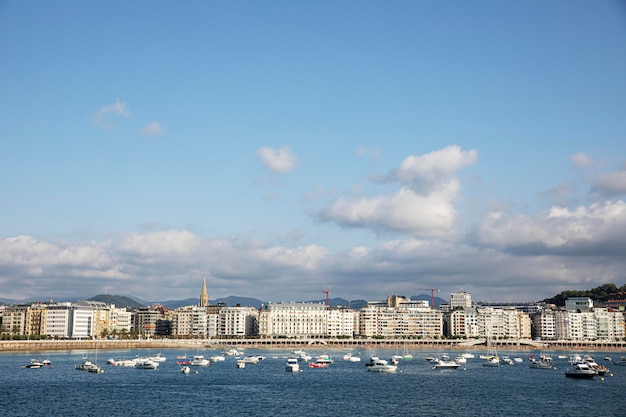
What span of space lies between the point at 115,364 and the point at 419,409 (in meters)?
68.8

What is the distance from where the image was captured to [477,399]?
74.0 metres

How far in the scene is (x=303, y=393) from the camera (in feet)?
258

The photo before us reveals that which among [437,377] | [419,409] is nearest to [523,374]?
[437,377]

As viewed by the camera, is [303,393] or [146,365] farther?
[146,365]

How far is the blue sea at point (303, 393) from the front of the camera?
214 feet

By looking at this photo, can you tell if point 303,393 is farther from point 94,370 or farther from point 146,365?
point 146,365

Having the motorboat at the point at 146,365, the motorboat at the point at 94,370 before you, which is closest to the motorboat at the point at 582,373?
the motorboat at the point at 146,365

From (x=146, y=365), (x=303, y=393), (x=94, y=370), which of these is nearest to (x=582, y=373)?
(x=303, y=393)

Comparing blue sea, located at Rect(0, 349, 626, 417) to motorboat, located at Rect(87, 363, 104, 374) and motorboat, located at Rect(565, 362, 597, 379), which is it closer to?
motorboat, located at Rect(565, 362, 597, 379)

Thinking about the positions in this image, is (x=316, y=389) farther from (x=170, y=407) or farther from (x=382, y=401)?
(x=170, y=407)

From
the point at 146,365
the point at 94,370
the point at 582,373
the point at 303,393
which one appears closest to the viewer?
the point at 303,393

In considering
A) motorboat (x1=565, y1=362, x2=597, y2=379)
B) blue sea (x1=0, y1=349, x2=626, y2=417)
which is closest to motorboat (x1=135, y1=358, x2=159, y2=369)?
blue sea (x1=0, y1=349, x2=626, y2=417)

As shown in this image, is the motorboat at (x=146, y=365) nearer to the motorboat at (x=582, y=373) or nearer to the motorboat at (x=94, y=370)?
the motorboat at (x=94, y=370)

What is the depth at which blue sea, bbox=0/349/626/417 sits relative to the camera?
65375 millimetres
